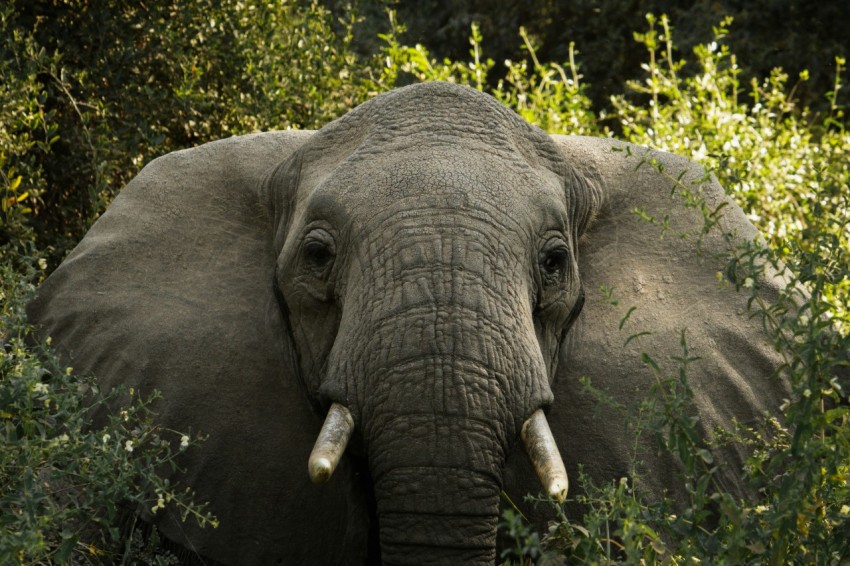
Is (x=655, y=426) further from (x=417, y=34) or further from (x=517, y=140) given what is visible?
(x=417, y=34)

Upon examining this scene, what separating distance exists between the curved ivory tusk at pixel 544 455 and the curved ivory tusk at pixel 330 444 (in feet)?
1.20

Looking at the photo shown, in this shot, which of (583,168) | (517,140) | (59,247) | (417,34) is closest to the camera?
(517,140)

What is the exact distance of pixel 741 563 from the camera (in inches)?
123

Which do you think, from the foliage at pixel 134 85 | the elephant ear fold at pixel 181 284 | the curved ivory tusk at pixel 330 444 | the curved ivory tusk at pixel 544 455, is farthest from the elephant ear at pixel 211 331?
the foliage at pixel 134 85

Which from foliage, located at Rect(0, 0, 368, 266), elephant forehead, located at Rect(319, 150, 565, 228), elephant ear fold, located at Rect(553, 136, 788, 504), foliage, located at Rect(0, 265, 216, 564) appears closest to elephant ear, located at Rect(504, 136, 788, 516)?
elephant ear fold, located at Rect(553, 136, 788, 504)

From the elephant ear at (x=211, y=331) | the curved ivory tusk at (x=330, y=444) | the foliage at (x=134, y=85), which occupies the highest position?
the curved ivory tusk at (x=330, y=444)

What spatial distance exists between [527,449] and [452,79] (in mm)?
3978

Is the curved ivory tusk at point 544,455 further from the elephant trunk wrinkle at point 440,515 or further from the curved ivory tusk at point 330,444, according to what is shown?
the curved ivory tusk at point 330,444

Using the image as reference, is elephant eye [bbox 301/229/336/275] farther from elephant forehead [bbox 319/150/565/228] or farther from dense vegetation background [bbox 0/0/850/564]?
dense vegetation background [bbox 0/0/850/564]

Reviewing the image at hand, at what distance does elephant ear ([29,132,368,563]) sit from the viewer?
3.77 meters

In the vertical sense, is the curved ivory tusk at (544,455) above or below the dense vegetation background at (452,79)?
above

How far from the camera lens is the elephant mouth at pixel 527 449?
3.19m

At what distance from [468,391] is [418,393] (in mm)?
→ 100

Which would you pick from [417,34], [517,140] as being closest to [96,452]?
[517,140]
